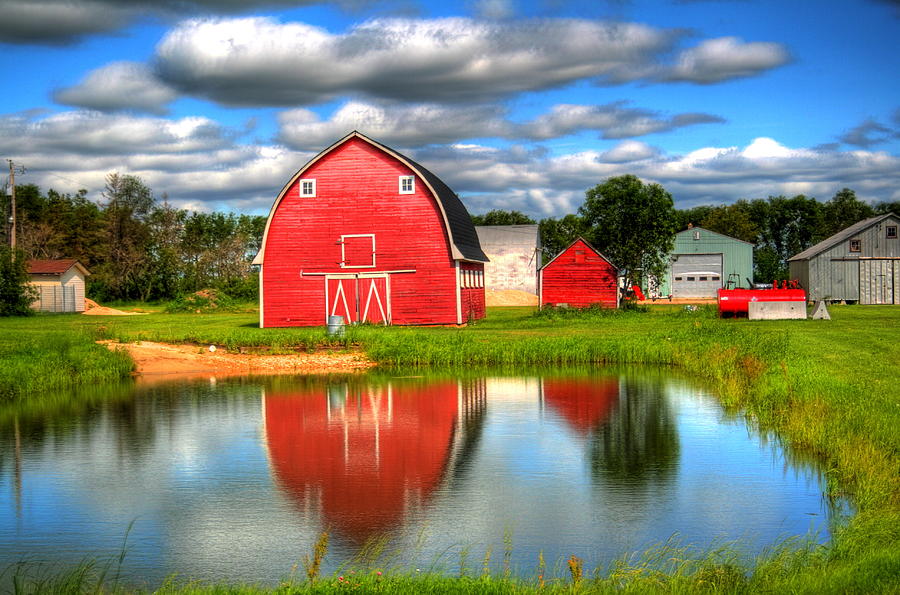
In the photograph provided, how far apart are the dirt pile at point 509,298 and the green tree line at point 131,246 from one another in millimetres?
18609

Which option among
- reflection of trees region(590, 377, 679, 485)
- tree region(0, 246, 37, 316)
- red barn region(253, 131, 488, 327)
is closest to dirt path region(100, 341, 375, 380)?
reflection of trees region(590, 377, 679, 485)

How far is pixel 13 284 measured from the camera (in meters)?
54.6

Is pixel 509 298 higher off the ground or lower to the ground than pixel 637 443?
higher

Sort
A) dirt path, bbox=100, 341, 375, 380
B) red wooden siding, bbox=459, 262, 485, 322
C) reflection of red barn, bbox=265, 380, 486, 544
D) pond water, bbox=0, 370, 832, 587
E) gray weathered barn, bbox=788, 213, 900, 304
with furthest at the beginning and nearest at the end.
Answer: gray weathered barn, bbox=788, 213, 900, 304 < red wooden siding, bbox=459, 262, 485, 322 < dirt path, bbox=100, 341, 375, 380 < reflection of red barn, bbox=265, 380, 486, 544 < pond water, bbox=0, 370, 832, 587

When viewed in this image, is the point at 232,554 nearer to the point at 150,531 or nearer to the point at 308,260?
the point at 150,531

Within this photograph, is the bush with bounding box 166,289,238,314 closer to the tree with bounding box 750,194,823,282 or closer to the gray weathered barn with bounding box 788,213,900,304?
the gray weathered barn with bounding box 788,213,900,304

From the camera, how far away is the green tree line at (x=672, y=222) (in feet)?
163

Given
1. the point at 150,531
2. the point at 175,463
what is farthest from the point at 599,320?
the point at 150,531

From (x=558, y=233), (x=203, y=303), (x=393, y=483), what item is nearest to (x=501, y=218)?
(x=558, y=233)

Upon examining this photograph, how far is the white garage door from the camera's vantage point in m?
73.1

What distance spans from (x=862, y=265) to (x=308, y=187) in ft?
127

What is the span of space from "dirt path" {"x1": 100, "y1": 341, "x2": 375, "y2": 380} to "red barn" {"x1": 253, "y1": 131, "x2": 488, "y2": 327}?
425 inches

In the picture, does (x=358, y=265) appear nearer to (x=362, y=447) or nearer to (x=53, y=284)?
(x=362, y=447)

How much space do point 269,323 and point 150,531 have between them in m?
30.3
